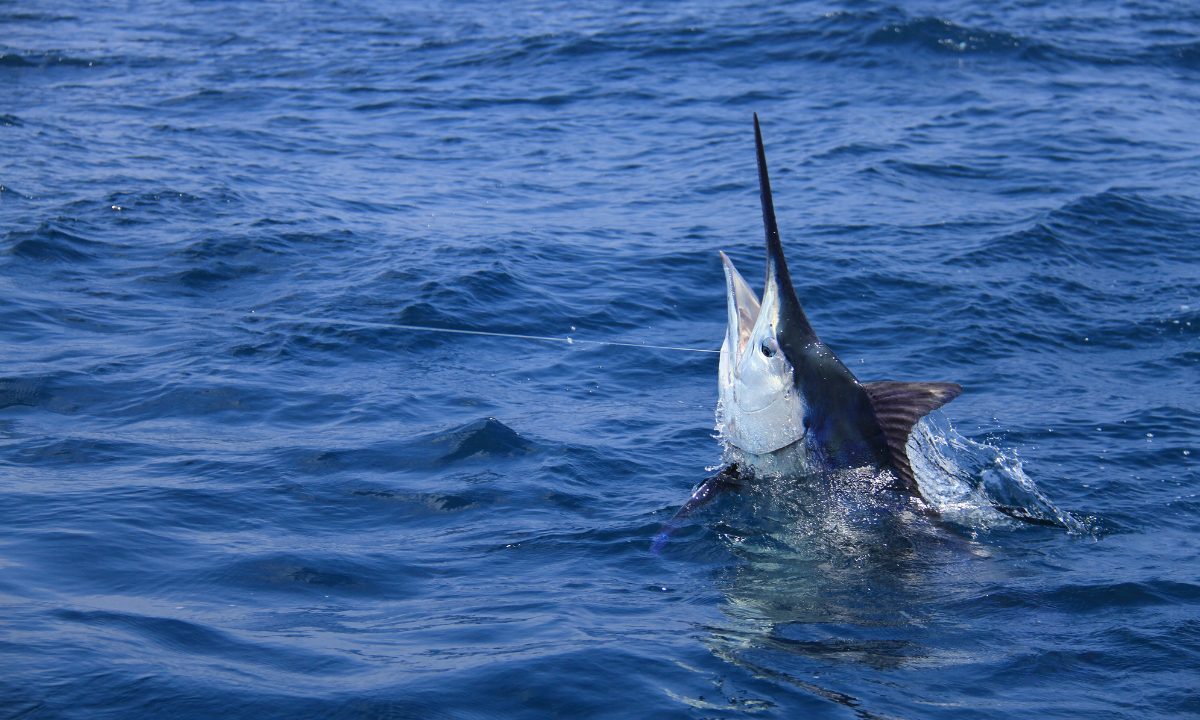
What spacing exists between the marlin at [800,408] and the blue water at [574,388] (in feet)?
0.84

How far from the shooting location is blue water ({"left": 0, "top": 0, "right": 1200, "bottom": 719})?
4.45 meters

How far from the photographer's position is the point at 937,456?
672 centimetres

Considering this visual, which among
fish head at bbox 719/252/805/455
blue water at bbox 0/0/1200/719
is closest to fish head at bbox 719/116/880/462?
fish head at bbox 719/252/805/455

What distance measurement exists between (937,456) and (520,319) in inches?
162

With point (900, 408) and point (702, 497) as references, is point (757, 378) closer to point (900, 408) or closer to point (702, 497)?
point (702, 497)

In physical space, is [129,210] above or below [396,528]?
above

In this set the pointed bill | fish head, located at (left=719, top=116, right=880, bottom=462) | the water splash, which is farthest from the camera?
the water splash

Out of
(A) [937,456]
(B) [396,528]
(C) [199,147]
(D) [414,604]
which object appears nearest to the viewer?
(D) [414,604]

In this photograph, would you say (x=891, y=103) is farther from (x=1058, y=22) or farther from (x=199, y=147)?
(x=199, y=147)

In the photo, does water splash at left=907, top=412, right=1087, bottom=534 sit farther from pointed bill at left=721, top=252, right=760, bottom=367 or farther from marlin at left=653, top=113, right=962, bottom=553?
pointed bill at left=721, top=252, right=760, bottom=367

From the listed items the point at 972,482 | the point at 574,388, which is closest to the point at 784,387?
the point at 972,482

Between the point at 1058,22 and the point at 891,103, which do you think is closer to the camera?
the point at 891,103

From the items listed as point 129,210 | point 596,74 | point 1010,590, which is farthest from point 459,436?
point 596,74

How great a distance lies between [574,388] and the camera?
27.2ft
